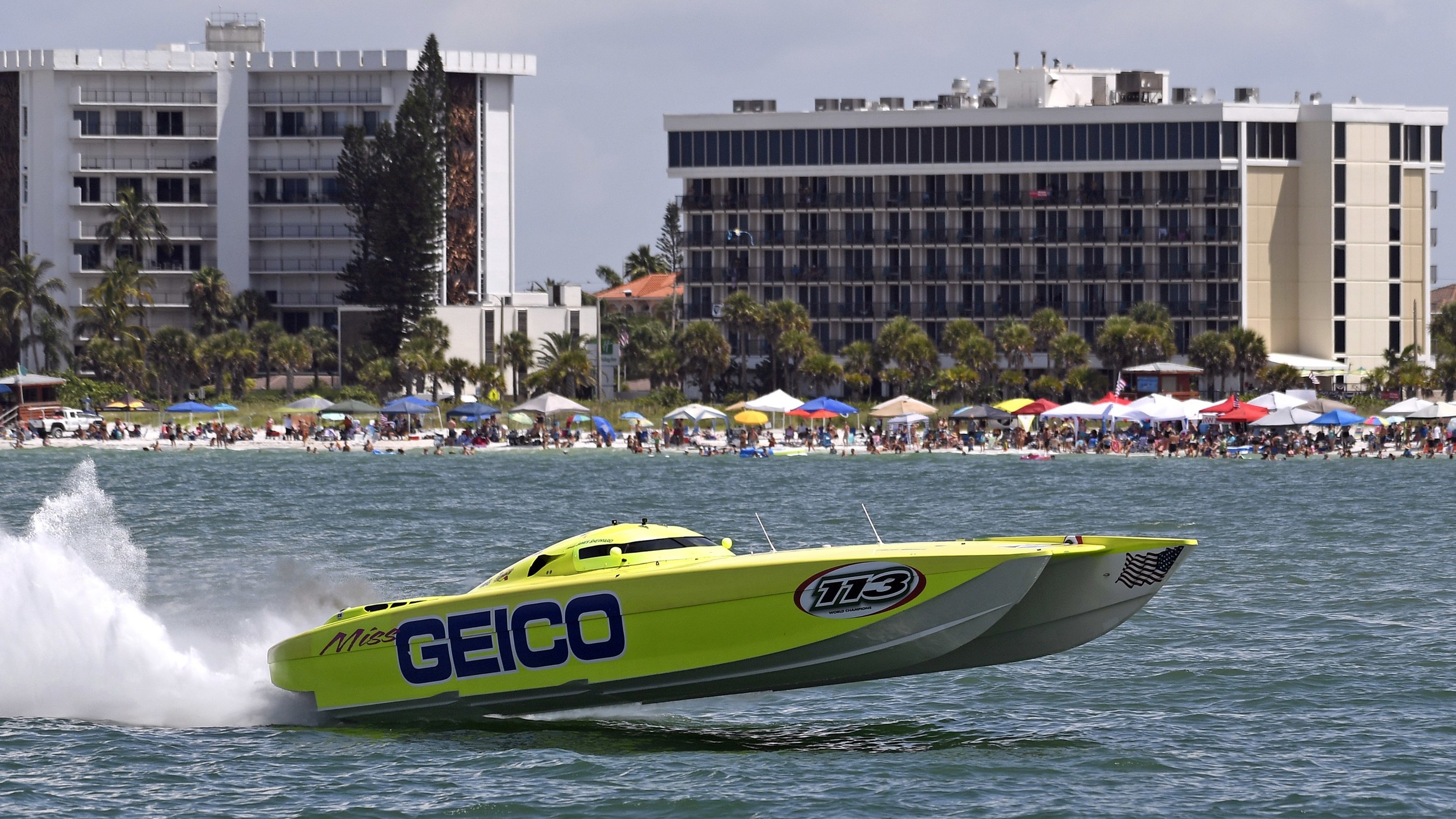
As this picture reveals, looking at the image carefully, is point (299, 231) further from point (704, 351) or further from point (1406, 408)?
point (1406, 408)

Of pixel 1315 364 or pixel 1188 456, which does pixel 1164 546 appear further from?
pixel 1315 364

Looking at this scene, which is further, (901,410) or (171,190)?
(171,190)

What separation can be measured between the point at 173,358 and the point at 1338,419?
66.5 m

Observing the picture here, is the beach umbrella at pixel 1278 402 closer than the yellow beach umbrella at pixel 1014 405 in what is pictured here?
Yes

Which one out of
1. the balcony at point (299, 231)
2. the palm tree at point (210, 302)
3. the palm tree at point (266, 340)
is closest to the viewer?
the palm tree at point (266, 340)

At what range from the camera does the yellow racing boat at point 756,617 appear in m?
15.8

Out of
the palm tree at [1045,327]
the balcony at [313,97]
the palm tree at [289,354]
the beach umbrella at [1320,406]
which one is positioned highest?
the balcony at [313,97]

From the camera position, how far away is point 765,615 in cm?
1586

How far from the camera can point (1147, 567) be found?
621 inches

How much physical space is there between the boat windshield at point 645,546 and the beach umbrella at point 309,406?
65.3 meters

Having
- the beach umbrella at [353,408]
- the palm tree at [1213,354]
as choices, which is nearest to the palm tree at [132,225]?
the beach umbrella at [353,408]

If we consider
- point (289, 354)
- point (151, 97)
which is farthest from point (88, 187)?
point (289, 354)

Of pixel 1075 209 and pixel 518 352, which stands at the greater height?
pixel 1075 209

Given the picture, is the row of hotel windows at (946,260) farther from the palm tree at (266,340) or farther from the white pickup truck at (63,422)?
the white pickup truck at (63,422)
